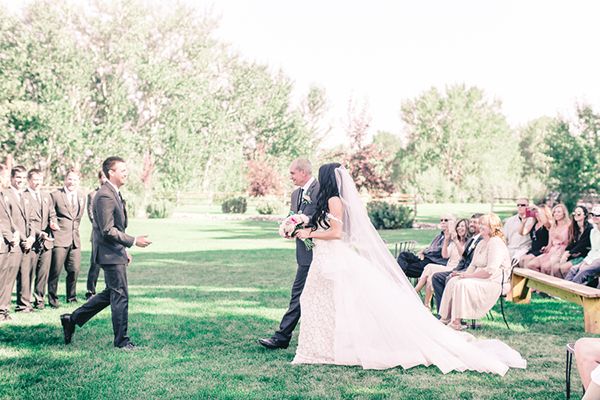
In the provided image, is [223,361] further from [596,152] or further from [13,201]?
[596,152]

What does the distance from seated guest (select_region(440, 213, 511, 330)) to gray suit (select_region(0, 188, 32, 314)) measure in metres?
6.06

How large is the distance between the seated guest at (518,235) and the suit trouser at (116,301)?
7667mm

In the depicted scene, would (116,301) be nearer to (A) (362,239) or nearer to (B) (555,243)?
(A) (362,239)

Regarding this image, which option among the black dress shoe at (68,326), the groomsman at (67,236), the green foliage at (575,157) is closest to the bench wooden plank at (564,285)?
the black dress shoe at (68,326)

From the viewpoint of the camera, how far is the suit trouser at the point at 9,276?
8719 millimetres

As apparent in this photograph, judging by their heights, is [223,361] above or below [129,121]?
below

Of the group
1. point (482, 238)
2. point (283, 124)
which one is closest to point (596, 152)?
point (482, 238)

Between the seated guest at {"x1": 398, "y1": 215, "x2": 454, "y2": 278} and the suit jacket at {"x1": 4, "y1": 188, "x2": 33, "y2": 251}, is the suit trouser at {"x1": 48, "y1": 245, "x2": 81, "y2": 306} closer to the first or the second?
the suit jacket at {"x1": 4, "y1": 188, "x2": 33, "y2": 251}

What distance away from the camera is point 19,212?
895cm

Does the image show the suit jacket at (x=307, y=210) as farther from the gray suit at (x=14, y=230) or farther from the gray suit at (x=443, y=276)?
the gray suit at (x=14, y=230)

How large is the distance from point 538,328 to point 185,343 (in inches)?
184

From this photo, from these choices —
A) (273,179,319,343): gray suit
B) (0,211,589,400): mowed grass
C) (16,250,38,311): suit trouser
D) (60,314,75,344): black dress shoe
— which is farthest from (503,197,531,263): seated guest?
(16,250,38,311): suit trouser

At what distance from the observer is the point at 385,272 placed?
6871 mm

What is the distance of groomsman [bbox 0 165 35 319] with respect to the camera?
8.75m
